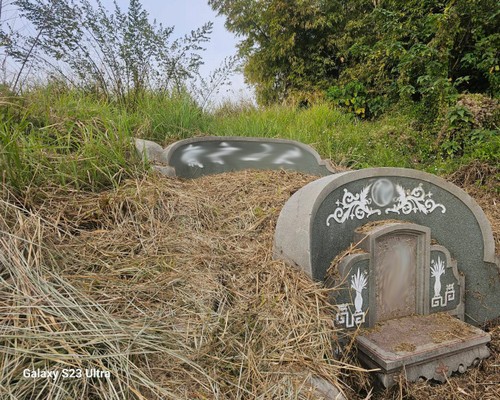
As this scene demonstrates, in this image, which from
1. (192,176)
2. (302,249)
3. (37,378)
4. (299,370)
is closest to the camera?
(37,378)

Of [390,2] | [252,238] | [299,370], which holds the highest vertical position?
[390,2]

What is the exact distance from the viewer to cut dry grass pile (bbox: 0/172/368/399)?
3.35 ft

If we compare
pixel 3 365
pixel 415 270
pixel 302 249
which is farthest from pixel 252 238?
pixel 3 365

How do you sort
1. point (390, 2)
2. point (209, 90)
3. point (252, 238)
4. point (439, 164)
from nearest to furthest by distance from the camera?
point (252, 238) → point (439, 164) → point (209, 90) → point (390, 2)

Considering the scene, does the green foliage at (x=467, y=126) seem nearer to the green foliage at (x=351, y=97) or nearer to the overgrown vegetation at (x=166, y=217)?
the overgrown vegetation at (x=166, y=217)

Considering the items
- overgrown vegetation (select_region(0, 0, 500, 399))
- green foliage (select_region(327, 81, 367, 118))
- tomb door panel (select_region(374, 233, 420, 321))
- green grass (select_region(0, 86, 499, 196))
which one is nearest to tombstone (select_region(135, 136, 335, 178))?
overgrown vegetation (select_region(0, 0, 500, 399))

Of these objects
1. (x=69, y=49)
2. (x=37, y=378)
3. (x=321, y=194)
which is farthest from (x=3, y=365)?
(x=69, y=49)

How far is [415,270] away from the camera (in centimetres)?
191

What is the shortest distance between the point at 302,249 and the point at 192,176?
5.64 ft

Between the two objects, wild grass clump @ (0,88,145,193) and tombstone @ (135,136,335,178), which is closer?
wild grass clump @ (0,88,145,193)

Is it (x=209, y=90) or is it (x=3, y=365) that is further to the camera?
(x=209, y=90)

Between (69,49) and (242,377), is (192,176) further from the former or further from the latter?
(242,377)

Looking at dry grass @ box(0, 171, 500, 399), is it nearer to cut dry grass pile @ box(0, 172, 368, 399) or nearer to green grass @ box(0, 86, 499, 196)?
cut dry grass pile @ box(0, 172, 368, 399)

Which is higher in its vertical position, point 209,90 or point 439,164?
point 209,90
